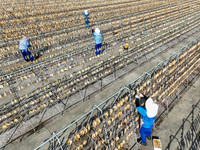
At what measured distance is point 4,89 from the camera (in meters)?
8.72

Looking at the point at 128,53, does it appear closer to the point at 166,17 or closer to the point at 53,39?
the point at 53,39

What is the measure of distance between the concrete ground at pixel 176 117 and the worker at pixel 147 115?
0.50 m

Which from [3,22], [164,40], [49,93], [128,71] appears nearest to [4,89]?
[49,93]

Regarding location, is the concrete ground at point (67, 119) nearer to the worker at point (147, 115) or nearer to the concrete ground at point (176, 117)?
the concrete ground at point (176, 117)

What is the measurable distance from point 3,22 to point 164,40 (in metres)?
18.0

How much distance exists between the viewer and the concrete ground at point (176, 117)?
233 inches

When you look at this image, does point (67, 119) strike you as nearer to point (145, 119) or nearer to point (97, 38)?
point (145, 119)

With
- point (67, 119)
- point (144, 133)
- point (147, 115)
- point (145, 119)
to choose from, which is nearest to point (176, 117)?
point (144, 133)

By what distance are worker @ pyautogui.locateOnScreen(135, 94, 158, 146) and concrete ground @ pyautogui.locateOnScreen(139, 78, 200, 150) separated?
50cm

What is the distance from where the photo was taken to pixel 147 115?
485cm

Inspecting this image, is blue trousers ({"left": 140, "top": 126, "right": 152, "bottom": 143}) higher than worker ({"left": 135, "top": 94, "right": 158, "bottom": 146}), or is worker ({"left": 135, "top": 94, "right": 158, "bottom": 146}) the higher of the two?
worker ({"left": 135, "top": 94, "right": 158, "bottom": 146})

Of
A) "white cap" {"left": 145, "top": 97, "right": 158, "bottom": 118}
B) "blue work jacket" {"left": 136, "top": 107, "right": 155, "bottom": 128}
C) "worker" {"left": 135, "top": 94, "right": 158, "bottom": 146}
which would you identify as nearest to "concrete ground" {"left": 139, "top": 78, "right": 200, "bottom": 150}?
"worker" {"left": 135, "top": 94, "right": 158, "bottom": 146}

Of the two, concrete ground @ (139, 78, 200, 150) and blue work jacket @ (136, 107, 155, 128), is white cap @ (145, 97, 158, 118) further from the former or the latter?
concrete ground @ (139, 78, 200, 150)

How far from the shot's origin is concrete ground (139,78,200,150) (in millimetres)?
5923
